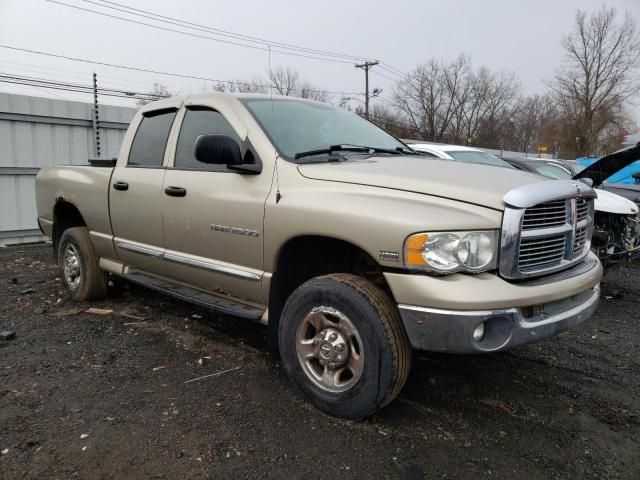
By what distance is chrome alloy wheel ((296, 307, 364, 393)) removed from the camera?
9.09ft

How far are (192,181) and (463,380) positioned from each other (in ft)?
7.83

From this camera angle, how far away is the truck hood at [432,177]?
259 centimetres

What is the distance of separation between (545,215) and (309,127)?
1.76 meters

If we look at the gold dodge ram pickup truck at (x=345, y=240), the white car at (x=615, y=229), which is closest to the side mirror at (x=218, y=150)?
the gold dodge ram pickup truck at (x=345, y=240)

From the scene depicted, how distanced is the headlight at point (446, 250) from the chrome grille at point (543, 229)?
118 mm

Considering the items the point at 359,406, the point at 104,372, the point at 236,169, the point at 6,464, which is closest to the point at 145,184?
the point at 236,169

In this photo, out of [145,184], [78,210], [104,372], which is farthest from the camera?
[78,210]

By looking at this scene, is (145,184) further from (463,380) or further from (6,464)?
(463,380)

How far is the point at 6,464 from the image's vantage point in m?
2.46

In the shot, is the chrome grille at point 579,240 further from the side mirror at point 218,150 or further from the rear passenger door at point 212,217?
the side mirror at point 218,150

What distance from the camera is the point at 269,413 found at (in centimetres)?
296

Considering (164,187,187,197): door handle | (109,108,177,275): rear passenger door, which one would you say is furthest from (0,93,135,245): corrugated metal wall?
(164,187,187,197): door handle

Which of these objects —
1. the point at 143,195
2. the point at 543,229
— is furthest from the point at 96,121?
the point at 543,229

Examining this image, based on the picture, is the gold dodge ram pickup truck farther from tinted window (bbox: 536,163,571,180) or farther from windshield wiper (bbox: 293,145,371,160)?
tinted window (bbox: 536,163,571,180)
